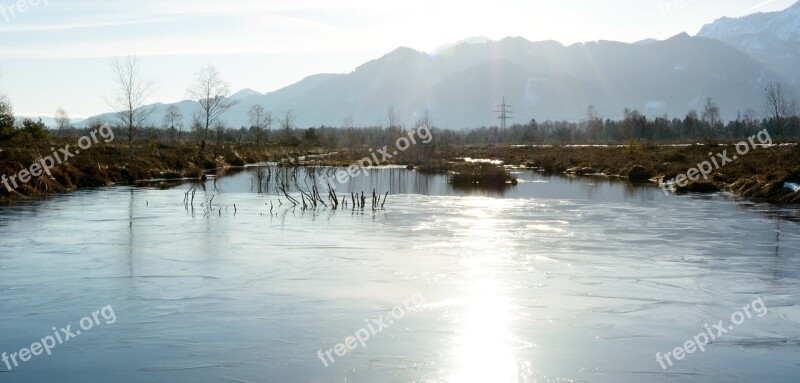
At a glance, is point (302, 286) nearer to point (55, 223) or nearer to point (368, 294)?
point (368, 294)

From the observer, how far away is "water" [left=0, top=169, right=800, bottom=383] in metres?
9.84

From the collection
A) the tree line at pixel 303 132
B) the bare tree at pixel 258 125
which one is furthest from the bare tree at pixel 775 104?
the bare tree at pixel 258 125

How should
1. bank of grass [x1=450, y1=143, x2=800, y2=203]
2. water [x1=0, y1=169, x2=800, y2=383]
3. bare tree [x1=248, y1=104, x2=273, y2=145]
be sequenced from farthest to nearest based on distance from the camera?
bare tree [x1=248, y1=104, x2=273, y2=145] → bank of grass [x1=450, y1=143, x2=800, y2=203] → water [x1=0, y1=169, x2=800, y2=383]

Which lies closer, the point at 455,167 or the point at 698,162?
the point at 698,162

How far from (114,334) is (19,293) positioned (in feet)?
12.4

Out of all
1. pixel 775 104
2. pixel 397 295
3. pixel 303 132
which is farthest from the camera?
pixel 303 132

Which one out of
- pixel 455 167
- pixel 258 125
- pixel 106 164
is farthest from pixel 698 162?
pixel 258 125

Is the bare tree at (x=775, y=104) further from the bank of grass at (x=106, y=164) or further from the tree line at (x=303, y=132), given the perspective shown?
the bank of grass at (x=106, y=164)

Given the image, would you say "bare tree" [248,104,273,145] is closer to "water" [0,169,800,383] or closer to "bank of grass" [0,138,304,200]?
"bank of grass" [0,138,304,200]

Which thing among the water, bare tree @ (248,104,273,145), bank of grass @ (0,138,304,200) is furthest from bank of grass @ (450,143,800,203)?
bare tree @ (248,104,273,145)

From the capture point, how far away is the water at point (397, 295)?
32.3 ft

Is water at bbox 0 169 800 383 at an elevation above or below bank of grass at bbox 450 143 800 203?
below

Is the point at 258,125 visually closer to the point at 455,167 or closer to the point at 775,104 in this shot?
the point at 455,167

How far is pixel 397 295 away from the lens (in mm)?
13922
